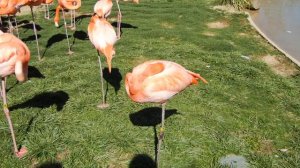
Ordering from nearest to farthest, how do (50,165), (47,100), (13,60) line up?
(13,60)
(50,165)
(47,100)

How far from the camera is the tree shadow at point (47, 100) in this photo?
6808mm

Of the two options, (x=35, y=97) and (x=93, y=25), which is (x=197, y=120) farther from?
(x=35, y=97)

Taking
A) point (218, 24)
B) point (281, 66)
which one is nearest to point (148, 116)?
point (281, 66)

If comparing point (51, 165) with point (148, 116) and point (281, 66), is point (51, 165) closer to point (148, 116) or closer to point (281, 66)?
point (148, 116)

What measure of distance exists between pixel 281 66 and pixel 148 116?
415 cm

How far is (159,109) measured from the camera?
22.0 ft

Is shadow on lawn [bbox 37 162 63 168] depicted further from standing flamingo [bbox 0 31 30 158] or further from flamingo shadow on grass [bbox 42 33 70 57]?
flamingo shadow on grass [bbox 42 33 70 57]

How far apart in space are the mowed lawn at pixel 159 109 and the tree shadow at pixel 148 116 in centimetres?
2

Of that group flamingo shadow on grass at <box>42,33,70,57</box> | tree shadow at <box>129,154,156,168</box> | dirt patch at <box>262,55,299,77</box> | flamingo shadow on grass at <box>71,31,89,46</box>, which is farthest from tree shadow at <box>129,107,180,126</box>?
flamingo shadow on grass at <box>71,31,89,46</box>

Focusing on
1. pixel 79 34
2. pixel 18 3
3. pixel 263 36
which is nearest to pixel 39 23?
pixel 79 34

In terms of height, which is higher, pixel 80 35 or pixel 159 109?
pixel 80 35

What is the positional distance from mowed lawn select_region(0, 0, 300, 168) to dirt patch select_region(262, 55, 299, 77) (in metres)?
0.02

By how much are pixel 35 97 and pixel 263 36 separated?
6.98 meters

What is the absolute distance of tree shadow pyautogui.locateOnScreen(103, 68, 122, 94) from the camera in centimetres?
764
